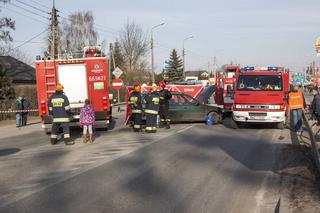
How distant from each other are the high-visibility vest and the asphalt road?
6.16ft

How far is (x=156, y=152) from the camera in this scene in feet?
34.8

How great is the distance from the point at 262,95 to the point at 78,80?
23.2ft

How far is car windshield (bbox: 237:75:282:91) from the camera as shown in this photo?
645 inches

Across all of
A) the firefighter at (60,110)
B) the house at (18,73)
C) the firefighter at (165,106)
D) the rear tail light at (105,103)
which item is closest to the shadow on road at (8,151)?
the firefighter at (60,110)

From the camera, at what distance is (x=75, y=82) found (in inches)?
607

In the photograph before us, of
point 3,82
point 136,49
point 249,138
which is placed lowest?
point 249,138

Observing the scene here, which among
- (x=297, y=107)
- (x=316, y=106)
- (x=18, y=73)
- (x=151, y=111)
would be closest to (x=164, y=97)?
(x=151, y=111)

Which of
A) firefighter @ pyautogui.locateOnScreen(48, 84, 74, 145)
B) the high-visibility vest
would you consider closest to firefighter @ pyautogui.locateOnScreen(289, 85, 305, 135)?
the high-visibility vest

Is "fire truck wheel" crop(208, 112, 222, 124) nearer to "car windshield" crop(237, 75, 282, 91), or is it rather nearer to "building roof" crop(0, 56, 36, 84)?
"car windshield" crop(237, 75, 282, 91)

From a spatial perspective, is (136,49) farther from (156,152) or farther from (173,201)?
(173,201)

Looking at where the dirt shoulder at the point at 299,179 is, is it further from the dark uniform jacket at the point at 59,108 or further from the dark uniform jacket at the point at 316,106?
the dark uniform jacket at the point at 59,108

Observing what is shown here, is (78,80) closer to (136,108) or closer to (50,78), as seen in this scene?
(50,78)

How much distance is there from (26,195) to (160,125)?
34.6 feet

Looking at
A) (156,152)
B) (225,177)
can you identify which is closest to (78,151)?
(156,152)
